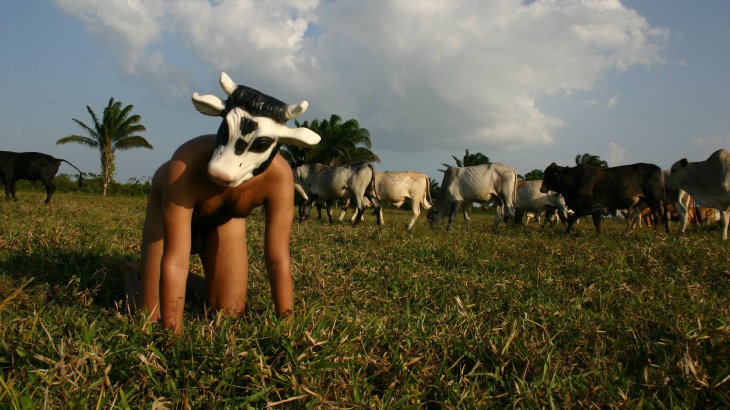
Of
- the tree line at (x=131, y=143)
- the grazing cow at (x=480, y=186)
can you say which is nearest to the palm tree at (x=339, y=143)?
the tree line at (x=131, y=143)

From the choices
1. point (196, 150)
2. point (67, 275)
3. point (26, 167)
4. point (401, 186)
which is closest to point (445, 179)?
point (401, 186)

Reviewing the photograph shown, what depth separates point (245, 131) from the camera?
2.40 m

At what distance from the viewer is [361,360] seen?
2137 millimetres

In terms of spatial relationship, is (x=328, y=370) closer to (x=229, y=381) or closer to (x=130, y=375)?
(x=229, y=381)

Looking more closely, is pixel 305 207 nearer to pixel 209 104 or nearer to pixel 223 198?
pixel 223 198

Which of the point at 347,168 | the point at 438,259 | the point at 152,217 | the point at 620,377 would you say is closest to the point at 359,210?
the point at 347,168

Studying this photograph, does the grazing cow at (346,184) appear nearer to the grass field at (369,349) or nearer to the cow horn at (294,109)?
the grass field at (369,349)

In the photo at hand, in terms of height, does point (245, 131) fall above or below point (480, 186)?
below

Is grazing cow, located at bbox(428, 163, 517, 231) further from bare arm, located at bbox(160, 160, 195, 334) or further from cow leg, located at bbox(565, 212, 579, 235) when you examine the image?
bare arm, located at bbox(160, 160, 195, 334)

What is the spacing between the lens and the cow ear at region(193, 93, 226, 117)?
8.18ft

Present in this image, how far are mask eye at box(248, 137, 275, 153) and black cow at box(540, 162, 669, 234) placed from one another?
1073cm

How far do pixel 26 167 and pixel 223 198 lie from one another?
14963 mm

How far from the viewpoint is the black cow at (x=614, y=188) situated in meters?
11.9

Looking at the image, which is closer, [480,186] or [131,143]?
[480,186]
